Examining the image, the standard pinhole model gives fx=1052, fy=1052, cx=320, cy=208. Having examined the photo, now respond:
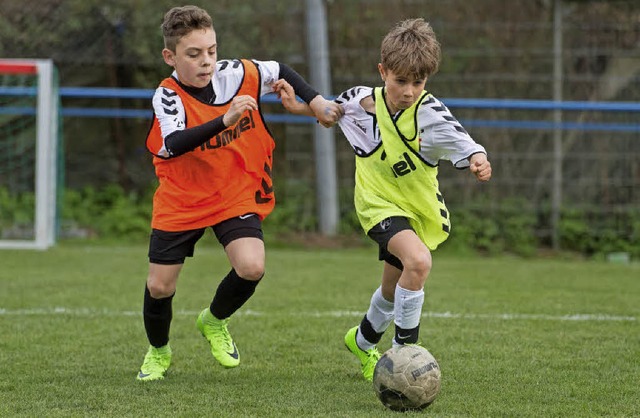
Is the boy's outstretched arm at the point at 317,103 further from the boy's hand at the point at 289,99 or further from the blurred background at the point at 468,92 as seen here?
the blurred background at the point at 468,92

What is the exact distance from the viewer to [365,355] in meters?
4.85

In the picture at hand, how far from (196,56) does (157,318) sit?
1216 millimetres

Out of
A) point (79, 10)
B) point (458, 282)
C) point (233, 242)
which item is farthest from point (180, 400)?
point (79, 10)

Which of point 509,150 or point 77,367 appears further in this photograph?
point 509,150

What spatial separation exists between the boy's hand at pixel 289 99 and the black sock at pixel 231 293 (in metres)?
0.81

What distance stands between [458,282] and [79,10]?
601 centimetres

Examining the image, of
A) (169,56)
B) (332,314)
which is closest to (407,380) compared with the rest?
(169,56)

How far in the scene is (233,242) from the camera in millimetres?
4734

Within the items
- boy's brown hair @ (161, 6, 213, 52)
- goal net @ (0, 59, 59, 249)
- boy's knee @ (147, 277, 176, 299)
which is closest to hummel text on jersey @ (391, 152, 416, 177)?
boy's brown hair @ (161, 6, 213, 52)

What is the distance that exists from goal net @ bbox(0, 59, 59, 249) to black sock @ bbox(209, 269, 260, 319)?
17.9 ft

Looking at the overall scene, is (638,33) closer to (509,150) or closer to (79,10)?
Answer: (509,150)

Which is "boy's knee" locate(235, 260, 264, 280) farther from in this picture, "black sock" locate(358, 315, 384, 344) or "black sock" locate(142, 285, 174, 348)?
"black sock" locate(358, 315, 384, 344)

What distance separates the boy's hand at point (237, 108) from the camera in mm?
4336

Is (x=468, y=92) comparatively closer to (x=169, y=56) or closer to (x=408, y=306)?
(x=169, y=56)
